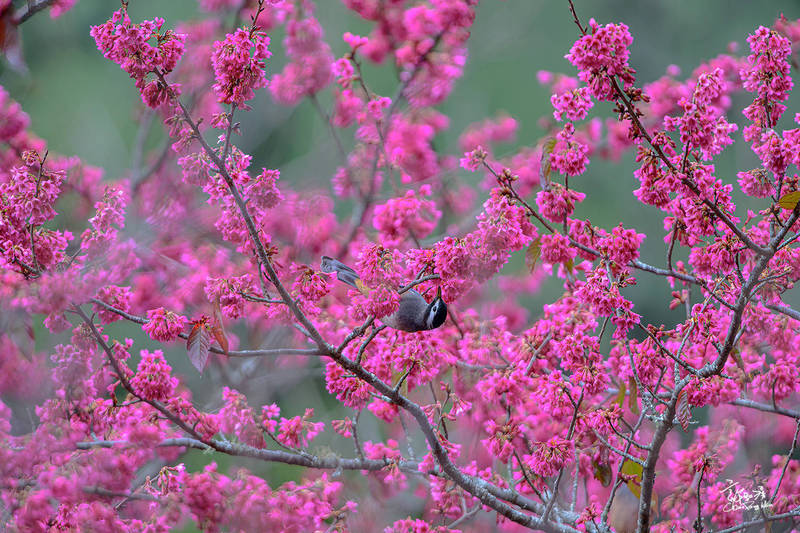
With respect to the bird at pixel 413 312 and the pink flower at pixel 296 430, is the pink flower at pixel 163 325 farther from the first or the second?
the pink flower at pixel 296 430

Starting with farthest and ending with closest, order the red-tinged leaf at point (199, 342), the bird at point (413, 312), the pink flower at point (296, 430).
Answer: the pink flower at point (296, 430), the bird at point (413, 312), the red-tinged leaf at point (199, 342)

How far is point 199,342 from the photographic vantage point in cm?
219

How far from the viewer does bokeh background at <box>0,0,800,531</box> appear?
11.2 feet

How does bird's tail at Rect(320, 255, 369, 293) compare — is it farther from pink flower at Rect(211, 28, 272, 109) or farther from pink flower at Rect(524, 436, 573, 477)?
pink flower at Rect(524, 436, 573, 477)

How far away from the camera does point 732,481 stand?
3055 mm

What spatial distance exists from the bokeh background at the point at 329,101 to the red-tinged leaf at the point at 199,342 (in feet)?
2.93

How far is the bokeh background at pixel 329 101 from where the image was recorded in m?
3.42

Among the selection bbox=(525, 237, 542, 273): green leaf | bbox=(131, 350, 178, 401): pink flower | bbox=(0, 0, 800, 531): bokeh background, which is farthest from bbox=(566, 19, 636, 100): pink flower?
bbox=(131, 350, 178, 401): pink flower

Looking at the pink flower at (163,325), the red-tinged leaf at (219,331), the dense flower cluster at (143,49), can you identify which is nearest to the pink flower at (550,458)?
the red-tinged leaf at (219,331)

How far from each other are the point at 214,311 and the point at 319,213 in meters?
2.38

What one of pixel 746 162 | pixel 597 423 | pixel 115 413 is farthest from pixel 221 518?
pixel 746 162

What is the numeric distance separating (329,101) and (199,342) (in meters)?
2.62

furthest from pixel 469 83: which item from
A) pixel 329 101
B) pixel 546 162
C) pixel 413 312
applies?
pixel 413 312

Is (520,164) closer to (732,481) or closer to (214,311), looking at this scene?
(732,481)
